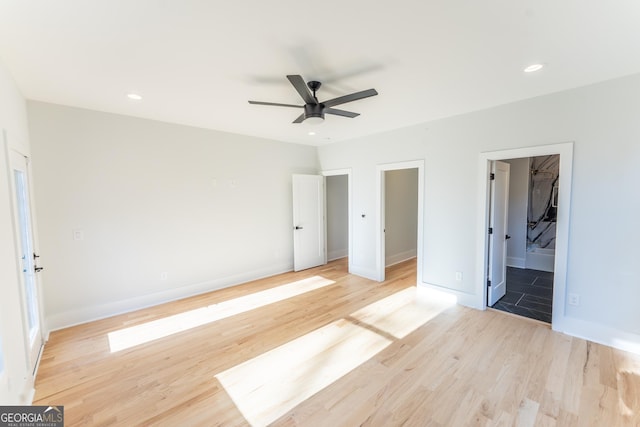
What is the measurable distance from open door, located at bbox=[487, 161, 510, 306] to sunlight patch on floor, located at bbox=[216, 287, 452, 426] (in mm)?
832

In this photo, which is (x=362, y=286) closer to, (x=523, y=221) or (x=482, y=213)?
(x=482, y=213)

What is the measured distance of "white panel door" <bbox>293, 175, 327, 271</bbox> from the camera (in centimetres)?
557

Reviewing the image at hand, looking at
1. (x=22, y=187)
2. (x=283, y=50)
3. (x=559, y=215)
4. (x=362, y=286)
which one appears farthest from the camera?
(x=362, y=286)

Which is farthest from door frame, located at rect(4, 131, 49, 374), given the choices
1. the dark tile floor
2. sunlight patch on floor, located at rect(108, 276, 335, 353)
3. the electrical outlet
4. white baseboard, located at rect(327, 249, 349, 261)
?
the electrical outlet

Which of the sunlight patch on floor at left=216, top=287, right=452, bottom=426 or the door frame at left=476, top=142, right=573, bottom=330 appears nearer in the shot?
the sunlight patch on floor at left=216, top=287, right=452, bottom=426

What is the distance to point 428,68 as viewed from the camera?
2.37 m

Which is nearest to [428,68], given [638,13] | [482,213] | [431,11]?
[431,11]

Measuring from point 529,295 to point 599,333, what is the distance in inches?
53.2

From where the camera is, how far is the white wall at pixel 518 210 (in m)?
5.53

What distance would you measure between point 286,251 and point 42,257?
356 centimetres

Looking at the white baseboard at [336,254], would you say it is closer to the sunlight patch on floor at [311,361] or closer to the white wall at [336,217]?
the white wall at [336,217]

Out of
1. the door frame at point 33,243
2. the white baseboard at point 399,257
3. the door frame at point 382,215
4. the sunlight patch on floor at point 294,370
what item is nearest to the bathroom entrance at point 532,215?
the white baseboard at point 399,257

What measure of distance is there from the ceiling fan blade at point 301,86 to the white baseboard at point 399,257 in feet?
14.3

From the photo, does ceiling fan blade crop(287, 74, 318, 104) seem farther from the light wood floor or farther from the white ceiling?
the light wood floor
